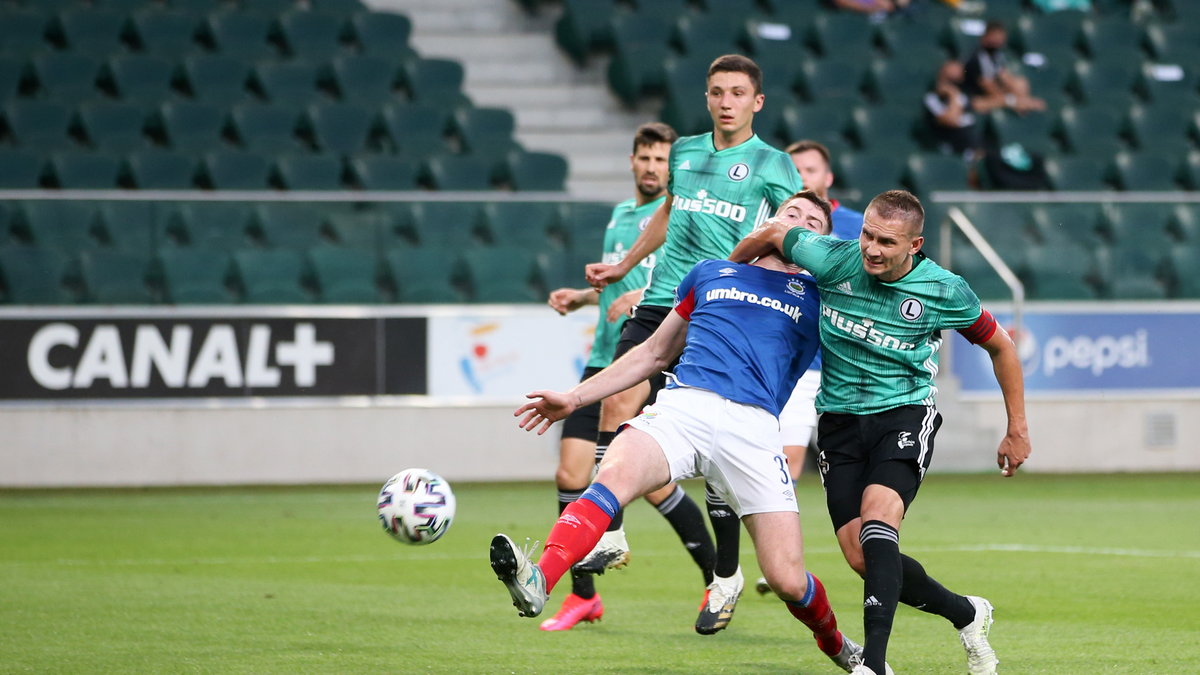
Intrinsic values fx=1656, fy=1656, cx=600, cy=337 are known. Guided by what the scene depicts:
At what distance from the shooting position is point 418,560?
1010cm

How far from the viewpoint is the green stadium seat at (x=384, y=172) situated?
54.8 ft

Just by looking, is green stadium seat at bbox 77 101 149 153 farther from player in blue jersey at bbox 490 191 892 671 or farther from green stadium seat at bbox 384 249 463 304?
player in blue jersey at bbox 490 191 892 671

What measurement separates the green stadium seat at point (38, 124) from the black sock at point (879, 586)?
12475 millimetres

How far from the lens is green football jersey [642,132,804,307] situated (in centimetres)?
726

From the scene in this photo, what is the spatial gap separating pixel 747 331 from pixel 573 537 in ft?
3.44

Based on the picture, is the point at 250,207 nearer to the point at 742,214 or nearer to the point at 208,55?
the point at 208,55

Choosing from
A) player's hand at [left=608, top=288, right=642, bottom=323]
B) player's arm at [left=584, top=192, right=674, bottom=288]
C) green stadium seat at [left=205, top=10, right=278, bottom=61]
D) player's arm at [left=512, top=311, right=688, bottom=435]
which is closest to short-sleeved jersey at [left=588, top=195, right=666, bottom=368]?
player's hand at [left=608, top=288, right=642, bottom=323]

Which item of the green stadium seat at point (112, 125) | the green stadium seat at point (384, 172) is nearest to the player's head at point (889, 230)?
the green stadium seat at point (384, 172)

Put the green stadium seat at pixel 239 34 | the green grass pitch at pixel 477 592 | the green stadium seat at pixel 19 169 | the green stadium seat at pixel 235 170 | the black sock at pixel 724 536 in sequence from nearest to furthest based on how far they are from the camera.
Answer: the green grass pitch at pixel 477 592 < the black sock at pixel 724 536 < the green stadium seat at pixel 19 169 < the green stadium seat at pixel 235 170 < the green stadium seat at pixel 239 34

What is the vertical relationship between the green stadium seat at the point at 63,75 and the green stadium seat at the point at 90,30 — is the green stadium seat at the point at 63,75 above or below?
below

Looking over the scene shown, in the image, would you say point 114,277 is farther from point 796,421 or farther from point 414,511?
point 414,511

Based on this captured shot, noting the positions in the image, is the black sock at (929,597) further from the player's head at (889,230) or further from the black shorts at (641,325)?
the black shorts at (641,325)

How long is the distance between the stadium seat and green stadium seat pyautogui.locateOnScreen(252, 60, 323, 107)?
1105 millimetres

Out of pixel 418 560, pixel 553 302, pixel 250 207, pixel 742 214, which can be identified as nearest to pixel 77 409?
pixel 250 207
